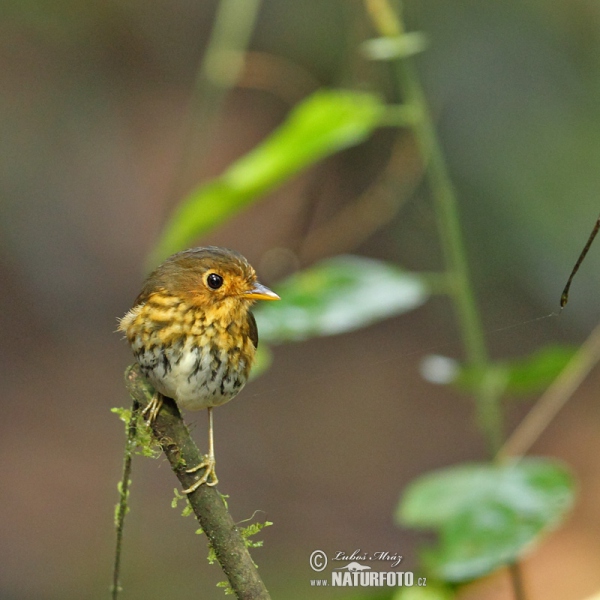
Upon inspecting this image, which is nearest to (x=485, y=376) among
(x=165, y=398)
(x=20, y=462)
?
(x=165, y=398)

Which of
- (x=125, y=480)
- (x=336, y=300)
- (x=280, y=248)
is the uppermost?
(x=280, y=248)

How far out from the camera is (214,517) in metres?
1.30

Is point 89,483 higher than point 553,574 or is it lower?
higher

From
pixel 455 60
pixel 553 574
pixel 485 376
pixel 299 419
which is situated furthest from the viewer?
pixel 299 419

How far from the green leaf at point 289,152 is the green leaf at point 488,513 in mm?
839

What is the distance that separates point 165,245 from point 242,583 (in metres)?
1.23

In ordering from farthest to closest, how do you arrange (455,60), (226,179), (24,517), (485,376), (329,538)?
1. (24,517)
2. (455,60)
3. (329,538)
4. (485,376)
5. (226,179)

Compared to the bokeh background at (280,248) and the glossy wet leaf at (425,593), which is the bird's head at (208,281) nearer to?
the glossy wet leaf at (425,593)

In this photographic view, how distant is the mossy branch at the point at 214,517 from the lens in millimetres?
1247

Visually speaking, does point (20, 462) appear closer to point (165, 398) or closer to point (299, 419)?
point (299, 419)

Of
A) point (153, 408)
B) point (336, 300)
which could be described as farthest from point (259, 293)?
point (336, 300)

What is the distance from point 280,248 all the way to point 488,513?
2.43 metres

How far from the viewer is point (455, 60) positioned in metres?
5.23
